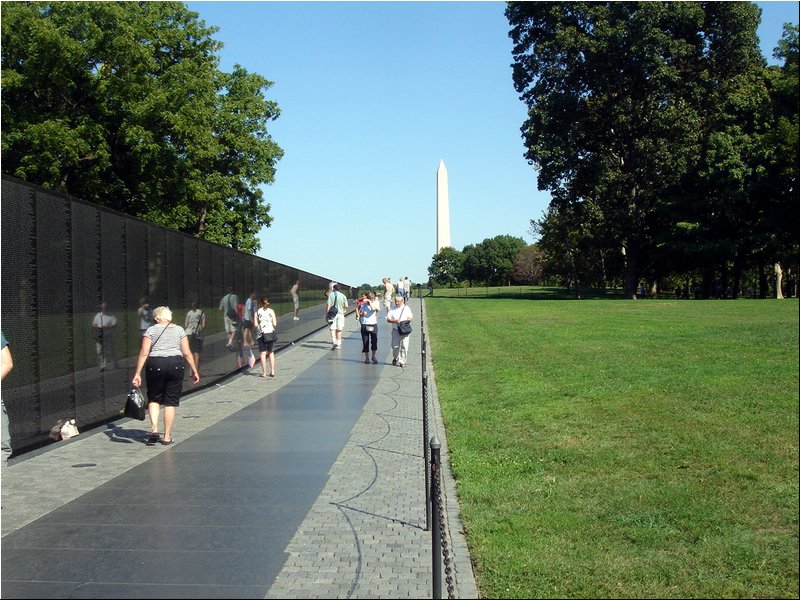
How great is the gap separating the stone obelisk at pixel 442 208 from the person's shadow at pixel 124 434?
291ft

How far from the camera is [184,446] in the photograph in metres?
10.9

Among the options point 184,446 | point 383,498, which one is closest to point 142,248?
point 184,446

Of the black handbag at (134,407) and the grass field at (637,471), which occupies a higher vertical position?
the black handbag at (134,407)

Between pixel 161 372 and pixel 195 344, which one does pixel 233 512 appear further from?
pixel 195 344

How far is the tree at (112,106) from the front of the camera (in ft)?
113

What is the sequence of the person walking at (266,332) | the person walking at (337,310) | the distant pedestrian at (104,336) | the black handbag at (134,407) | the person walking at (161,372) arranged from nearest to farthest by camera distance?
the person walking at (161,372) → the black handbag at (134,407) → the distant pedestrian at (104,336) → the person walking at (266,332) → the person walking at (337,310)

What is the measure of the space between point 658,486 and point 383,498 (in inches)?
98.9

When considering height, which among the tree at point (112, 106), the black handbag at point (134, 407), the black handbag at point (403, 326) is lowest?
the black handbag at point (134, 407)

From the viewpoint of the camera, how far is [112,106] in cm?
3703

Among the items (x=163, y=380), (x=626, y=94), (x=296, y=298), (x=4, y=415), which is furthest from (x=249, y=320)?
(x=626, y=94)

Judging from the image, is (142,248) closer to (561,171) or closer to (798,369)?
(798,369)

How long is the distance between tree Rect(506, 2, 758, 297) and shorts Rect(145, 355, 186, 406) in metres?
38.9

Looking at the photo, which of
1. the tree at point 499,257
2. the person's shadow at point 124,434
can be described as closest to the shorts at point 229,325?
the person's shadow at point 124,434

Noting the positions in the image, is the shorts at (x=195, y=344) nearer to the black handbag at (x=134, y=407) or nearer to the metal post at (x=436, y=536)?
the black handbag at (x=134, y=407)
